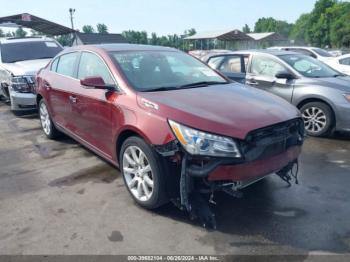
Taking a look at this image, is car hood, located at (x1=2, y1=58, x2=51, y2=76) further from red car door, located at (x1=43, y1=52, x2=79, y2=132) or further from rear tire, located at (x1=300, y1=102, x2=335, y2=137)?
rear tire, located at (x1=300, y1=102, x2=335, y2=137)

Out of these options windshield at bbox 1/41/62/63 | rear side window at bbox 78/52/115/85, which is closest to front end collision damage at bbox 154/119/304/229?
rear side window at bbox 78/52/115/85

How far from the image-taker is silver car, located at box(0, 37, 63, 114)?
25.1ft

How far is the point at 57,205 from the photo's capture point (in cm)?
375

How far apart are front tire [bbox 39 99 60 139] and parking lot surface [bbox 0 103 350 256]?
1.14m

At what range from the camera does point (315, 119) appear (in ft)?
20.2

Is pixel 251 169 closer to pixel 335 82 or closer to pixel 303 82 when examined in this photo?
pixel 303 82

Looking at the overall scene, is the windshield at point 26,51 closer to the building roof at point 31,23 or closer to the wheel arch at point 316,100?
the wheel arch at point 316,100

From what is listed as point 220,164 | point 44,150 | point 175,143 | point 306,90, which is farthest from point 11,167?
point 306,90

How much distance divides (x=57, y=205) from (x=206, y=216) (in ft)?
5.48

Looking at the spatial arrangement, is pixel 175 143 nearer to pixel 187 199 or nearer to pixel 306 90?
pixel 187 199

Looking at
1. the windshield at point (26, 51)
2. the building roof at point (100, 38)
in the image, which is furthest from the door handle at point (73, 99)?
the building roof at point (100, 38)

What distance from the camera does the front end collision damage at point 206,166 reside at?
2975 mm

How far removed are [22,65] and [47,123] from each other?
2.71 metres

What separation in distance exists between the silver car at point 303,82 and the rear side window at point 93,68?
3535 millimetres
